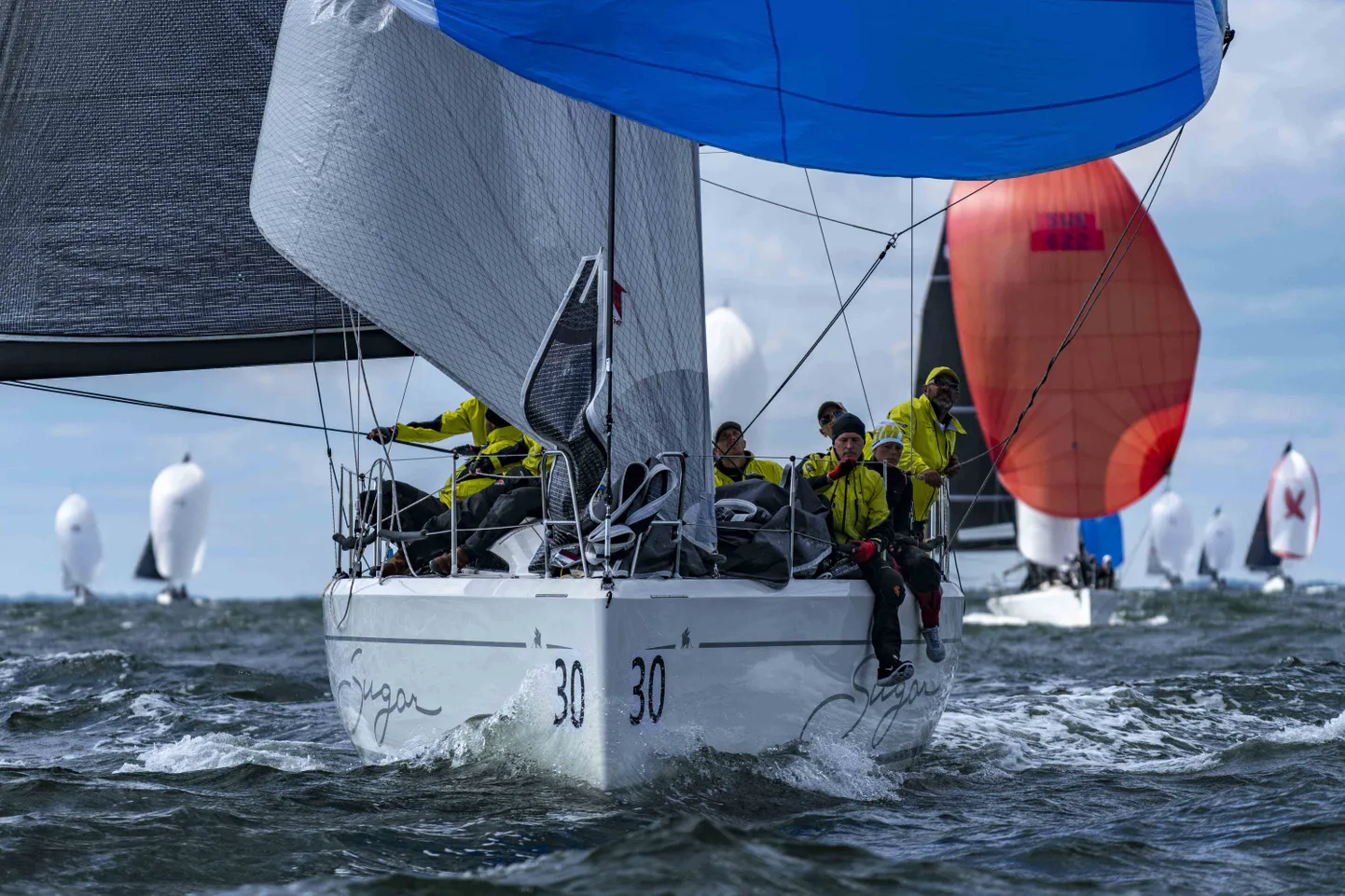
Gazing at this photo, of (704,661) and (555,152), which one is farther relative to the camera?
(555,152)

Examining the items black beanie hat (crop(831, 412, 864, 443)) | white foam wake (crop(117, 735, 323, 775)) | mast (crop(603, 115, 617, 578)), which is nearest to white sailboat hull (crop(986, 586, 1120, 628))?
white foam wake (crop(117, 735, 323, 775))

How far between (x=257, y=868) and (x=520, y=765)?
109cm

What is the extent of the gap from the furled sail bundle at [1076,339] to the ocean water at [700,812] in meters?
13.1

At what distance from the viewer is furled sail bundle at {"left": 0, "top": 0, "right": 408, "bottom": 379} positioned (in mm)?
7688

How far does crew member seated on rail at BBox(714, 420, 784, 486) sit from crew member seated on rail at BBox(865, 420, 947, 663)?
48 centimetres

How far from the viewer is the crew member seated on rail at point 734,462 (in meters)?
6.57

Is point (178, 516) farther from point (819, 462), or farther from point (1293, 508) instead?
point (819, 462)

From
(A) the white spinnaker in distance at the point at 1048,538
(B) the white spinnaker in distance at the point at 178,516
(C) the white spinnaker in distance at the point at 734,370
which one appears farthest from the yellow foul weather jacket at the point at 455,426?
(B) the white spinnaker in distance at the point at 178,516

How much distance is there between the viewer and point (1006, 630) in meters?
21.7

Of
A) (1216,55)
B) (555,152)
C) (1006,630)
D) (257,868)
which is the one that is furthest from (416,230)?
(1006,630)

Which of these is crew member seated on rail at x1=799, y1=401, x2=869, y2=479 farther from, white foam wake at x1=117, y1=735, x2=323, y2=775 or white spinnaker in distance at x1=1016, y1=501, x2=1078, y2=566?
white spinnaker in distance at x1=1016, y1=501, x2=1078, y2=566

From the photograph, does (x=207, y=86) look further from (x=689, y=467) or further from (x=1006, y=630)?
(x=1006, y=630)

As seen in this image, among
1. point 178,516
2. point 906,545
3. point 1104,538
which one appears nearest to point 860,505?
point 906,545

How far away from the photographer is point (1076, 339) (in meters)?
21.5
